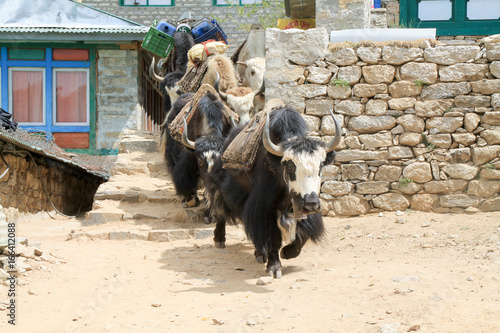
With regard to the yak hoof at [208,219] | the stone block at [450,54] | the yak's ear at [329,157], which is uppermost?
the stone block at [450,54]

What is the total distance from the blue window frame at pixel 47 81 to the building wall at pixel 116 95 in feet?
0.91

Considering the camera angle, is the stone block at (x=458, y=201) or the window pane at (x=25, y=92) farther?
the window pane at (x=25, y=92)

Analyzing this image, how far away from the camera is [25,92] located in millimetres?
11469

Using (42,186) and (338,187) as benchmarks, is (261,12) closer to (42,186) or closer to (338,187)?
(42,186)

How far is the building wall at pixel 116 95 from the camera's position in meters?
11.4

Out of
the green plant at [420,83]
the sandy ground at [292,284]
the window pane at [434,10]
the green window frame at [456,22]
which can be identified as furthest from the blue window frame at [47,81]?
the green plant at [420,83]

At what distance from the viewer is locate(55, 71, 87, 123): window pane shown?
11539 millimetres

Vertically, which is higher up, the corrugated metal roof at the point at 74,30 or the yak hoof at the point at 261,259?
the corrugated metal roof at the point at 74,30

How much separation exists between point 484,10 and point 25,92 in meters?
8.58

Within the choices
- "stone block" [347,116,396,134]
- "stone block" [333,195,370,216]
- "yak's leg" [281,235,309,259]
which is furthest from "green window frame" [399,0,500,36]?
"yak's leg" [281,235,309,259]

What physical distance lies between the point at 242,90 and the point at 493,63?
111 inches

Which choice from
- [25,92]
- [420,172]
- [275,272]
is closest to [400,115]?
[420,172]

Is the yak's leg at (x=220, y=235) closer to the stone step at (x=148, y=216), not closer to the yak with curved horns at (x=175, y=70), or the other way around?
the stone step at (x=148, y=216)

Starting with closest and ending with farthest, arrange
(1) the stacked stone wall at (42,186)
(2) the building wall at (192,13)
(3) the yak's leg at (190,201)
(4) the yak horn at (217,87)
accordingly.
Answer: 1. (4) the yak horn at (217,87)
2. (3) the yak's leg at (190,201)
3. (1) the stacked stone wall at (42,186)
4. (2) the building wall at (192,13)
